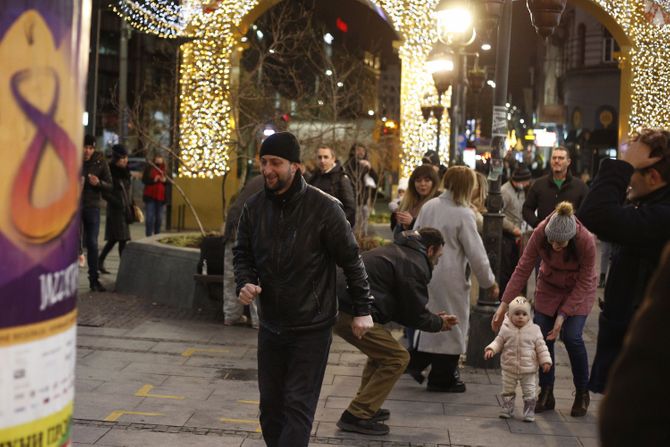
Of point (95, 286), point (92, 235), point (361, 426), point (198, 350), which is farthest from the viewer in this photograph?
point (95, 286)

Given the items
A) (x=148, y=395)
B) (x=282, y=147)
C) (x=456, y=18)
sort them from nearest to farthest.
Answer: (x=282, y=147), (x=148, y=395), (x=456, y=18)

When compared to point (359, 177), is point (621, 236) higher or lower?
lower

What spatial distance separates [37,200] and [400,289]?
15.7 feet

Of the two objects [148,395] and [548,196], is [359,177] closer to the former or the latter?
[548,196]

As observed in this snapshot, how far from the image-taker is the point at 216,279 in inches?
455

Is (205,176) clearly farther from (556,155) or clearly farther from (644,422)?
(644,422)

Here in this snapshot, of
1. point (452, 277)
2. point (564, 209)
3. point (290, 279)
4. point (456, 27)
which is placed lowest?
point (452, 277)

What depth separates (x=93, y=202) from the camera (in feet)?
A: 43.7

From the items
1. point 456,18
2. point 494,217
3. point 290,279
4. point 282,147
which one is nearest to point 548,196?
point 494,217

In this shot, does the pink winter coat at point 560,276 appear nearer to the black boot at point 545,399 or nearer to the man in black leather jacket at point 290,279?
the black boot at point 545,399

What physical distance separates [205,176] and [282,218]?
15.0 m

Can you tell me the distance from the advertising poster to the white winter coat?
627 centimetres

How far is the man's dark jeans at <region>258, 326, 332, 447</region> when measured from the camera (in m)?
5.59

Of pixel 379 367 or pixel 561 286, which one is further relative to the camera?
pixel 561 286
